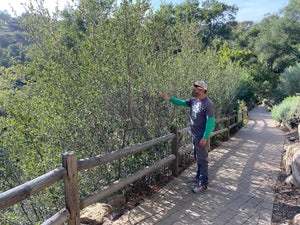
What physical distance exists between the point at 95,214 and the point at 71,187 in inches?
46.2

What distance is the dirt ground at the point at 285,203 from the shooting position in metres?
3.46

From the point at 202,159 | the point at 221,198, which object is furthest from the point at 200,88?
the point at 221,198

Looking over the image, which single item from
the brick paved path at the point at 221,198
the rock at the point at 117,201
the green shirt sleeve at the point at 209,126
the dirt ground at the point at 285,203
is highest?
the green shirt sleeve at the point at 209,126

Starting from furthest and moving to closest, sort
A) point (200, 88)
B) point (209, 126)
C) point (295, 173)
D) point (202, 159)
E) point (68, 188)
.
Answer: point (295, 173) < point (202, 159) < point (200, 88) < point (209, 126) < point (68, 188)

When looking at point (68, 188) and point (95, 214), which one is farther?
point (95, 214)

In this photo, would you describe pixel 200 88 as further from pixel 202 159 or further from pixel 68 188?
pixel 68 188

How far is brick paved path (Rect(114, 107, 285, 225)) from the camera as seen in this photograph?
331cm

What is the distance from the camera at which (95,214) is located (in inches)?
135

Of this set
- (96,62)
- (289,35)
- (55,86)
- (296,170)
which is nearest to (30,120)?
(55,86)

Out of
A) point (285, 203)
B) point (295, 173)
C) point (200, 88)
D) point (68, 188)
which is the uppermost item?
point (200, 88)

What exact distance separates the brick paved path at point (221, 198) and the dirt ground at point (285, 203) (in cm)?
10

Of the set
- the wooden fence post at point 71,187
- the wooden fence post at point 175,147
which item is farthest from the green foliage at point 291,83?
the wooden fence post at point 71,187

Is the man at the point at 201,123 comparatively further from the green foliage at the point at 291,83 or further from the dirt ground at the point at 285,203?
the green foliage at the point at 291,83

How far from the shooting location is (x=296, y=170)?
4.49 metres
